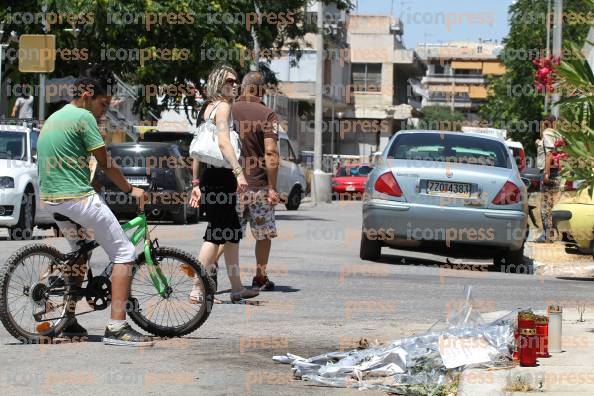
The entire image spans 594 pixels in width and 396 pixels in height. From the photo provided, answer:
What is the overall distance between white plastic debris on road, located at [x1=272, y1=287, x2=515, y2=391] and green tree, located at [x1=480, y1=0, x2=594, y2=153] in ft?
234

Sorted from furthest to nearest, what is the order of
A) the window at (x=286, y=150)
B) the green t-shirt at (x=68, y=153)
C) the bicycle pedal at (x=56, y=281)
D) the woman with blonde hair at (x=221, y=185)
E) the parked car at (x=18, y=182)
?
the window at (x=286, y=150) < the parked car at (x=18, y=182) < the woman with blonde hair at (x=221, y=185) < the bicycle pedal at (x=56, y=281) < the green t-shirt at (x=68, y=153)

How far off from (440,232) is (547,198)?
220 inches

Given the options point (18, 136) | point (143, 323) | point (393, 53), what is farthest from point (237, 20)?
point (393, 53)

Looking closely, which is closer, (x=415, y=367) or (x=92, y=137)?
(x=415, y=367)

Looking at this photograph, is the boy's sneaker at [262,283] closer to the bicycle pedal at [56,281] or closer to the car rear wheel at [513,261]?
the bicycle pedal at [56,281]

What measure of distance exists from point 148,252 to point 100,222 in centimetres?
66

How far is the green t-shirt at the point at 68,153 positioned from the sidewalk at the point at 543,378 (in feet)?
9.16

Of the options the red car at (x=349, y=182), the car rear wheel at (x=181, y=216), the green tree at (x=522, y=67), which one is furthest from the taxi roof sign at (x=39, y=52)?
the green tree at (x=522, y=67)

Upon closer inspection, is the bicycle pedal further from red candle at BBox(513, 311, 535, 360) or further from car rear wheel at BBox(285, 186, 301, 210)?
car rear wheel at BBox(285, 186, 301, 210)

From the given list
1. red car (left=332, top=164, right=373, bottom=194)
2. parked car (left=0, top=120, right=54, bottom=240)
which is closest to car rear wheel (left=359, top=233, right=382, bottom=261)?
parked car (left=0, top=120, right=54, bottom=240)

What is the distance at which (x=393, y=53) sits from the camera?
11469 centimetres

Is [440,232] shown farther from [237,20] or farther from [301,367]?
[237,20]

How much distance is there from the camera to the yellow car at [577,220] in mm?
17234

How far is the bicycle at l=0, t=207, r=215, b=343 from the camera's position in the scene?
930 centimetres
